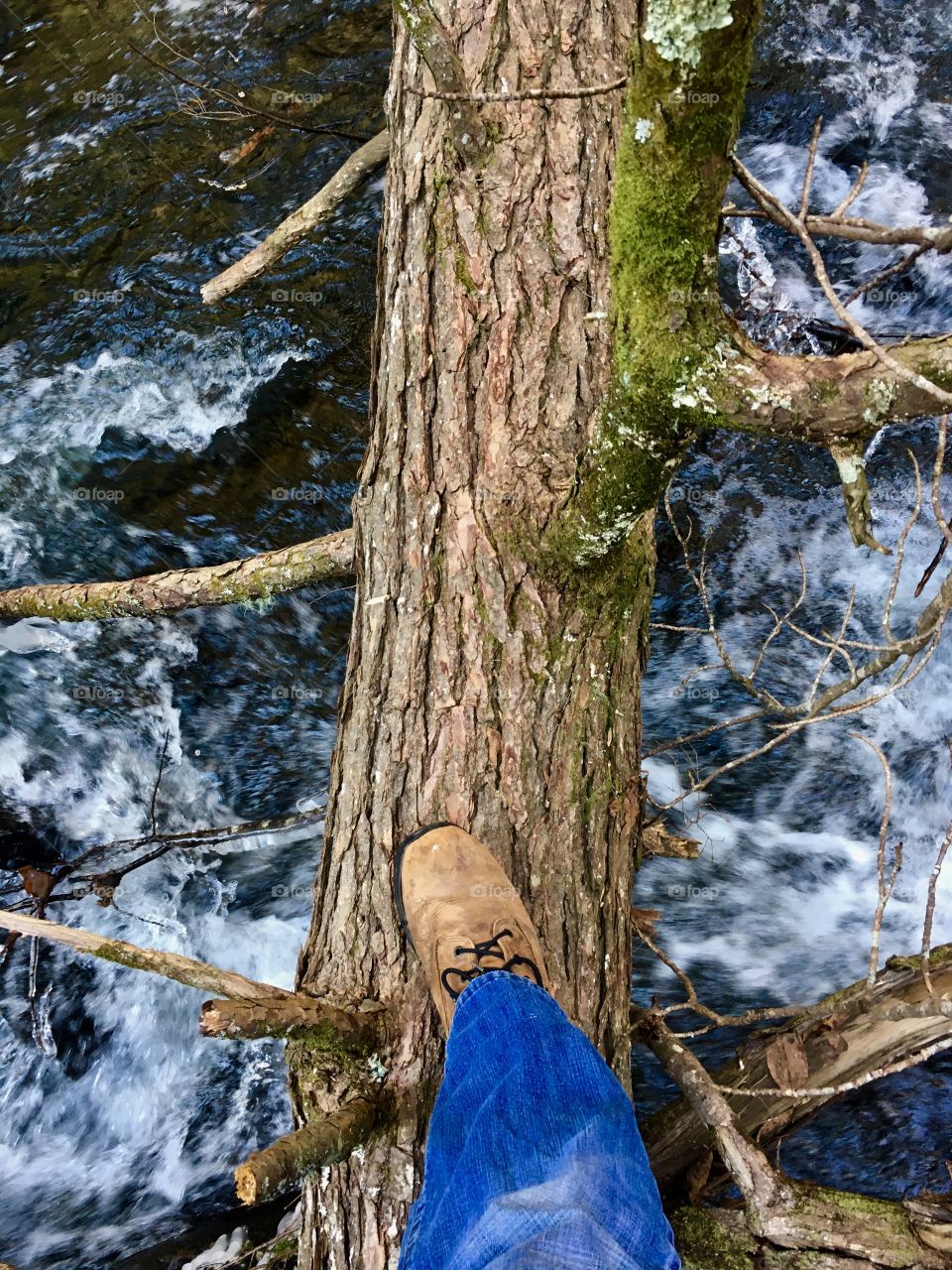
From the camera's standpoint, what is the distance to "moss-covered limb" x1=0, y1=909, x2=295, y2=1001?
1.32 meters

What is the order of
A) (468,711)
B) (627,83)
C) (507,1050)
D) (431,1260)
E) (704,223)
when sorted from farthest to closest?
(468,711), (507,1050), (431,1260), (704,223), (627,83)

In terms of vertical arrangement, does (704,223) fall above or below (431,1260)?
above

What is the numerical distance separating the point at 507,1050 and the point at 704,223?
136cm

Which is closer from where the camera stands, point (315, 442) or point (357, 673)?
point (357, 673)

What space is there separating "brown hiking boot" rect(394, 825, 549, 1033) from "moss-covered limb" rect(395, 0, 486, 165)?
1.28m

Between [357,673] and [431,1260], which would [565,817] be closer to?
[357,673]

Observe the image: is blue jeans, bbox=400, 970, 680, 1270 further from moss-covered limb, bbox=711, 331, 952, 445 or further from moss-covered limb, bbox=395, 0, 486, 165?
moss-covered limb, bbox=395, 0, 486, 165

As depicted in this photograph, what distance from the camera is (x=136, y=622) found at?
132 inches

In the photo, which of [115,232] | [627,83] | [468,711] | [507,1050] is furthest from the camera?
[115,232]

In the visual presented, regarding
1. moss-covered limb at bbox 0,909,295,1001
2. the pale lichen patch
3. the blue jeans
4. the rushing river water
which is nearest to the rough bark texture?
the blue jeans

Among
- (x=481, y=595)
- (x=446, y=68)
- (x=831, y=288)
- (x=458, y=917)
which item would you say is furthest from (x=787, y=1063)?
(x=446, y=68)

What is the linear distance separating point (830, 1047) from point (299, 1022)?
52.8 inches

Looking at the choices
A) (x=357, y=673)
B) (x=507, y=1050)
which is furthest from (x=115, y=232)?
(x=507, y=1050)

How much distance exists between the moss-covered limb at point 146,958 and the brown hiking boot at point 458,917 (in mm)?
363
